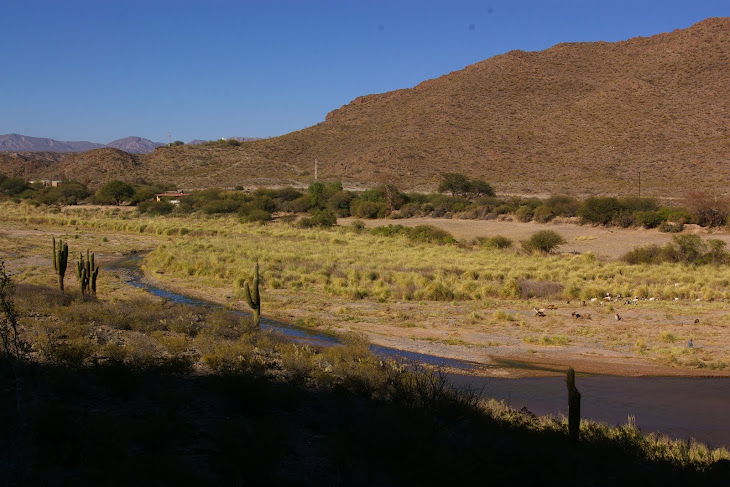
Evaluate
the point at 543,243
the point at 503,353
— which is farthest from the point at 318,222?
the point at 503,353

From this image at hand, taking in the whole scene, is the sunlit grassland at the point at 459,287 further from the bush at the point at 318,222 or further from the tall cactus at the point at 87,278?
the bush at the point at 318,222

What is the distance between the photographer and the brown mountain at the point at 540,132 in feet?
249

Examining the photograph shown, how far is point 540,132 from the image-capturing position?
87.5 metres

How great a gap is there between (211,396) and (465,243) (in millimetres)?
31794

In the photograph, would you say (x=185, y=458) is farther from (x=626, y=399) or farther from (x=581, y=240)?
(x=581, y=240)

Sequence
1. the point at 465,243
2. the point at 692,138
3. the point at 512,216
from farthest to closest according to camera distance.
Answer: the point at 692,138 < the point at 512,216 < the point at 465,243

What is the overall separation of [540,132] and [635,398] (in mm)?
77616

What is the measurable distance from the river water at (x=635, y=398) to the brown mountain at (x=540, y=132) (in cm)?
5434

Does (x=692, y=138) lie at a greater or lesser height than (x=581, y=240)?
greater

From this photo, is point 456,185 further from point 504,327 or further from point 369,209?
point 504,327

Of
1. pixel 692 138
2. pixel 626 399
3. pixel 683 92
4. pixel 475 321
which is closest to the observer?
pixel 626 399

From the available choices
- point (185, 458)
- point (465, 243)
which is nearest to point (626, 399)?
point (185, 458)

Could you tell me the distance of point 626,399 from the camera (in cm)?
1374

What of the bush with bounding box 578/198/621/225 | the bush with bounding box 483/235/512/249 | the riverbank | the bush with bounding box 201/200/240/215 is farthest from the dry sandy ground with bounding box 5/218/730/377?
the bush with bounding box 201/200/240/215
